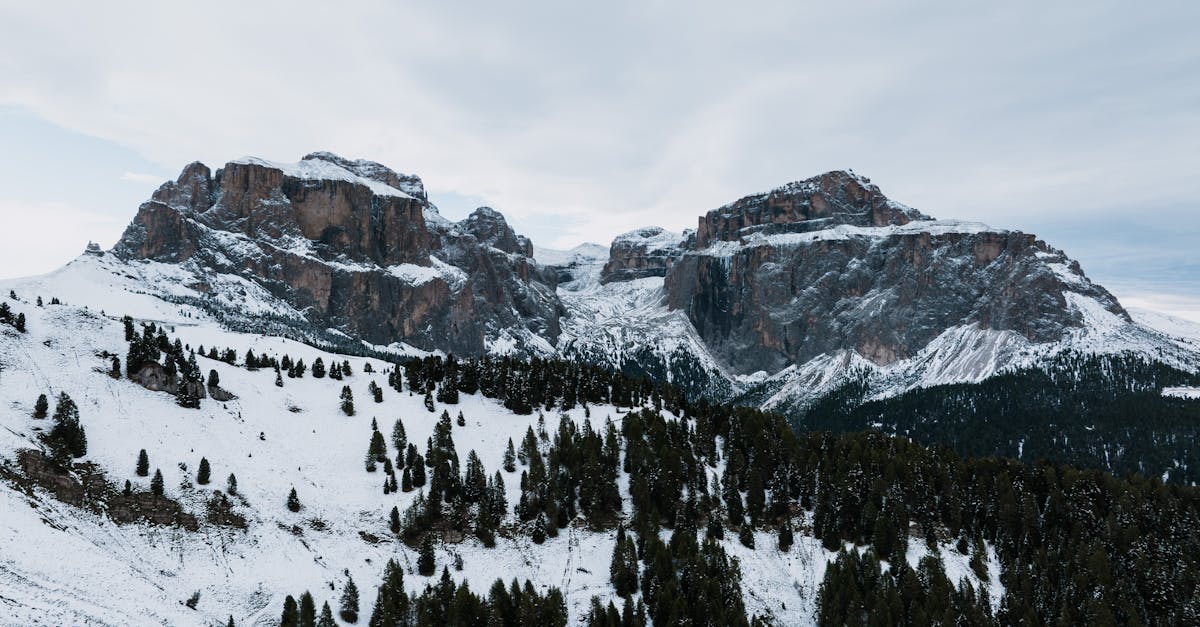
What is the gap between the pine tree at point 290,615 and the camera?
6950 centimetres

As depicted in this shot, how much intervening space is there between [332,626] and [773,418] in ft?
320

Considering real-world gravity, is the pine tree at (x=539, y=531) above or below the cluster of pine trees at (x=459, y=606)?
above

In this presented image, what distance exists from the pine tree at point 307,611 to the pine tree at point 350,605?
459 centimetres

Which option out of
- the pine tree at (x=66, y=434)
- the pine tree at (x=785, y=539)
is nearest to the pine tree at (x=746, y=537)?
the pine tree at (x=785, y=539)

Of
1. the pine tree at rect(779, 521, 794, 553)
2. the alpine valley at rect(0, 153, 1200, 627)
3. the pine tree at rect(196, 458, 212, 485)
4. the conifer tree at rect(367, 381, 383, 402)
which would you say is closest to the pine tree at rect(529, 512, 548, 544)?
the alpine valley at rect(0, 153, 1200, 627)

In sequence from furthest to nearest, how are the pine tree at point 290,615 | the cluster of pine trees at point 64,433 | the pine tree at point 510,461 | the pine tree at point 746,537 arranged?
the pine tree at point 510,461, the pine tree at point 746,537, the cluster of pine trees at point 64,433, the pine tree at point 290,615

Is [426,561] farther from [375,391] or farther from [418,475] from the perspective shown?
[375,391]

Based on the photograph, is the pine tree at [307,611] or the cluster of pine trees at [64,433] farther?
the cluster of pine trees at [64,433]

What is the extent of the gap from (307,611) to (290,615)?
74.7 inches

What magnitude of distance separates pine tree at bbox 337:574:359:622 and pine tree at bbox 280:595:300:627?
22.9ft

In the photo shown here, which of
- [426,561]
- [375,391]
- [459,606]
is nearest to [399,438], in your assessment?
[375,391]

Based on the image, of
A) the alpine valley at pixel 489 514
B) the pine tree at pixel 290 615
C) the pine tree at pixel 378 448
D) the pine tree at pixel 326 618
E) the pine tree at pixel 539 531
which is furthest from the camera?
the pine tree at pixel 378 448

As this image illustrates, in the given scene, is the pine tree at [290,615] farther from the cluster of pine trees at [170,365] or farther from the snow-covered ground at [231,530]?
the cluster of pine trees at [170,365]

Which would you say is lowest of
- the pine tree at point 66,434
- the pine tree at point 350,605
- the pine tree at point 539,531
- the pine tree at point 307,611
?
the pine tree at point 350,605
